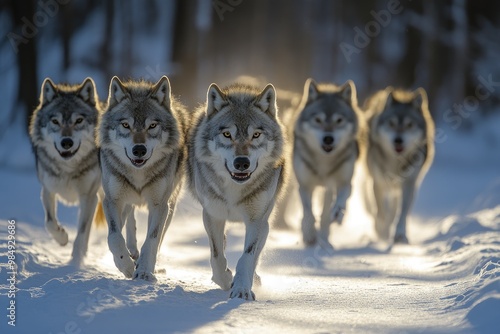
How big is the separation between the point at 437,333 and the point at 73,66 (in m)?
25.3

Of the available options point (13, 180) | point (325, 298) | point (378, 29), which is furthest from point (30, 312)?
point (378, 29)

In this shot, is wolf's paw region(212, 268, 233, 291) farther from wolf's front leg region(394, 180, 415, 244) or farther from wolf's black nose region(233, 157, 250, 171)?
Result: wolf's front leg region(394, 180, 415, 244)

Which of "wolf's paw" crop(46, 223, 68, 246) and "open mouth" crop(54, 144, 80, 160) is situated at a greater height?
"open mouth" crop(54, 144, 80, 160)

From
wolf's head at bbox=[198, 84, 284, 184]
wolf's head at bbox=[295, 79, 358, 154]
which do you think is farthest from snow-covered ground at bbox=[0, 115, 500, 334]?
wolf's head at bbox=[295, 79, 358, 154]

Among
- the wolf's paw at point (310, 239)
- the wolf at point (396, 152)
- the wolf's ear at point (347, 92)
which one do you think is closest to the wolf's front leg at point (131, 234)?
the wolf's paw at point (310, 239)

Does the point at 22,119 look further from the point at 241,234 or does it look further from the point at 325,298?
the point at 325,298

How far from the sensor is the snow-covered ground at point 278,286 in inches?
163

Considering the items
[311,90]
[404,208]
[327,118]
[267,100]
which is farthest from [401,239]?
[267,100]

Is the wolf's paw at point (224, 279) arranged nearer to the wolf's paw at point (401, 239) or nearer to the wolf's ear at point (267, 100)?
the wolf's ear at point (267, 100)

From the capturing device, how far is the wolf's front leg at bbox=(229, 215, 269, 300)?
508 cm

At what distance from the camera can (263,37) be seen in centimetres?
3136

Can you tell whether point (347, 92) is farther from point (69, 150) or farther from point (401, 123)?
point (69, 150)

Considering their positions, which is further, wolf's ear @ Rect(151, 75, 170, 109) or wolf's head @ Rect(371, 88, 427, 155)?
wolf's head @ Rect(371, 88, 427, 155)

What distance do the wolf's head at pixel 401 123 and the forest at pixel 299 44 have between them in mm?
11437
